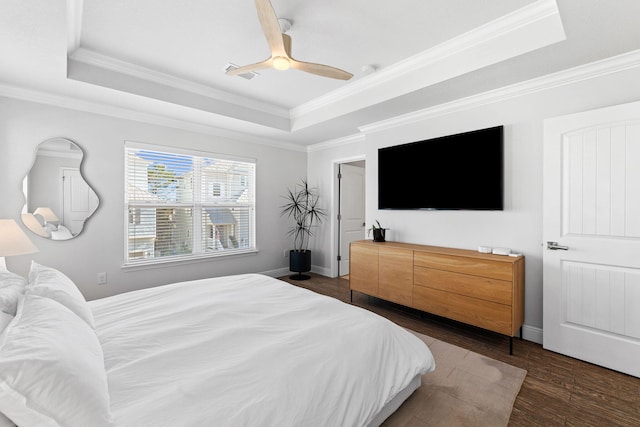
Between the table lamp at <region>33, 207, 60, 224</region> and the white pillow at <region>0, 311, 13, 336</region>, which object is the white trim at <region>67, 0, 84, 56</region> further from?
the white pillow at <region>0, 311, 13, 336</region>

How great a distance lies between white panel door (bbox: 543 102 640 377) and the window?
12.7 feet

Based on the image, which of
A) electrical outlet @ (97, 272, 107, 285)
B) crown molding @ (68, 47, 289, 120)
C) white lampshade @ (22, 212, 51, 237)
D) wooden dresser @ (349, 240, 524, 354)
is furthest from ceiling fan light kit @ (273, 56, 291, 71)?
electrical outlet @ (97, 272, 107, 285)

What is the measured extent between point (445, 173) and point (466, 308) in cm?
148

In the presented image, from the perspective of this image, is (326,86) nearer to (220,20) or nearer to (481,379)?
(220,20)

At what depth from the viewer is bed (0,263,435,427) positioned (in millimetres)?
826

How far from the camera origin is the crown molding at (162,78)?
269 cm

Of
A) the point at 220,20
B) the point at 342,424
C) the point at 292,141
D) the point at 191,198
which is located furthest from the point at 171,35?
the point at 342,424

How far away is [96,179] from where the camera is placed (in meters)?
3.29

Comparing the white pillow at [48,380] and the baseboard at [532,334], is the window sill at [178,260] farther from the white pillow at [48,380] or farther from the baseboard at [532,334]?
the baseboard at [532,334]

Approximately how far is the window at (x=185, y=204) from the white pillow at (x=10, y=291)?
217 centimetres

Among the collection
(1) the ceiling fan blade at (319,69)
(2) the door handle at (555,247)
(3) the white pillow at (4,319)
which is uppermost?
(1) the ceiling fan blade at (319,69)

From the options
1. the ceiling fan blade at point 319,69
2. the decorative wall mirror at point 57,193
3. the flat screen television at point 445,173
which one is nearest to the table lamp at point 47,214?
the decorative wall mirror at point 57,193

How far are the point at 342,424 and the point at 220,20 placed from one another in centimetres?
275

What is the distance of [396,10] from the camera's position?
6.96 ft
